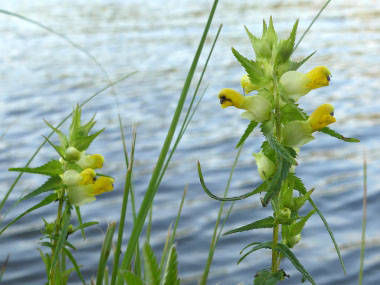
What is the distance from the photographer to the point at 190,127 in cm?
729

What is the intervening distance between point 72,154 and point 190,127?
5803 mm

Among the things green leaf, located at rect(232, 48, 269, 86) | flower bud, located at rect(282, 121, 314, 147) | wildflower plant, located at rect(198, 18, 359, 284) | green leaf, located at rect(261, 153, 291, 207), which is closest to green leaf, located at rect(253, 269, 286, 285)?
wildflower plant, located at rect(198, 18, 359, 284)

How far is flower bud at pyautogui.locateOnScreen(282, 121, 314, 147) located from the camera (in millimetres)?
1383

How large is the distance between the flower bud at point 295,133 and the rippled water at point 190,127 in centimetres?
116

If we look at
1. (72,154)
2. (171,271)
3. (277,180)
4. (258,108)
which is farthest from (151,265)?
(72,154)

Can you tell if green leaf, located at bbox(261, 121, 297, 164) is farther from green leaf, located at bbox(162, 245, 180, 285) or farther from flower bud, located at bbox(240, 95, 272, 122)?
green leaf, located at bbox(162, 245, 180, 285)

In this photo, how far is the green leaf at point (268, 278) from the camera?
1.30 metres

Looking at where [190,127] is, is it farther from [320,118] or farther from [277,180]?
[277,180]

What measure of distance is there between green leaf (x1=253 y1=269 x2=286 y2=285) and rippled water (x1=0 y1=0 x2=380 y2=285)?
1136 mm

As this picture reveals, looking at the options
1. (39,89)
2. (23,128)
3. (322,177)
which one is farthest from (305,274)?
(39,89)

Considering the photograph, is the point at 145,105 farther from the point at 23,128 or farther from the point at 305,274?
the point at 305,274

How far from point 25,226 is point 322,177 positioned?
8.23 feet

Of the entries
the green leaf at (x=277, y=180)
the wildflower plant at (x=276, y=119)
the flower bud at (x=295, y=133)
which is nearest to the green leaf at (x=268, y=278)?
the wildflower plant at (x=276, y=119)

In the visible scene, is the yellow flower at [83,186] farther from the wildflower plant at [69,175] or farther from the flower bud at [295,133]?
the flower bud at [295,133]
